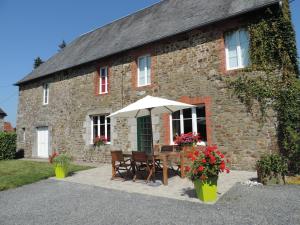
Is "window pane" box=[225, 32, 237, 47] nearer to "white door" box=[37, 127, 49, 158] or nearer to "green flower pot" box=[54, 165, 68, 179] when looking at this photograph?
"green flower pot" box=[54, 165, 68, 179]

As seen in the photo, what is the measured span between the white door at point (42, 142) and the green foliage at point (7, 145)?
153 cm

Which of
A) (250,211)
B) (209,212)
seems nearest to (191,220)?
(209,212)

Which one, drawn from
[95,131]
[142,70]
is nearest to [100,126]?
[95,131]

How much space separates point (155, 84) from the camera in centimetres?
1051

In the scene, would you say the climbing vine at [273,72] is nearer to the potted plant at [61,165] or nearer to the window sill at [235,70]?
the window sill at [235,70]

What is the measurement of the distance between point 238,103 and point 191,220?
5.38 meters

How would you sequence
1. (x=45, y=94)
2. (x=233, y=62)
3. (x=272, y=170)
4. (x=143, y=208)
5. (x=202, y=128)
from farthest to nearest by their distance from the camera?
(x=45, y=94) → (x=202, y=128) → (x=233, y=62) → (x=272, y=170) → (x=143, y=208)

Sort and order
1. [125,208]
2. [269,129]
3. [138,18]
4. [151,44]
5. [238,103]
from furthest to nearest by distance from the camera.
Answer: [138,18] → [151,44] → [238,103] → [269,129] → [125,208]

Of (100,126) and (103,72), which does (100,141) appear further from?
(103,72)

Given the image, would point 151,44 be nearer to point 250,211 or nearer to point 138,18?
point 138,18

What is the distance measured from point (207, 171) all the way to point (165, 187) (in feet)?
5.58

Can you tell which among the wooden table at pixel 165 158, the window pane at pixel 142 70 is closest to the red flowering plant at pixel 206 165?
the wooden table at pixel 165 158

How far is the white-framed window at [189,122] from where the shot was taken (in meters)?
9.21

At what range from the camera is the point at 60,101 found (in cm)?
1465
